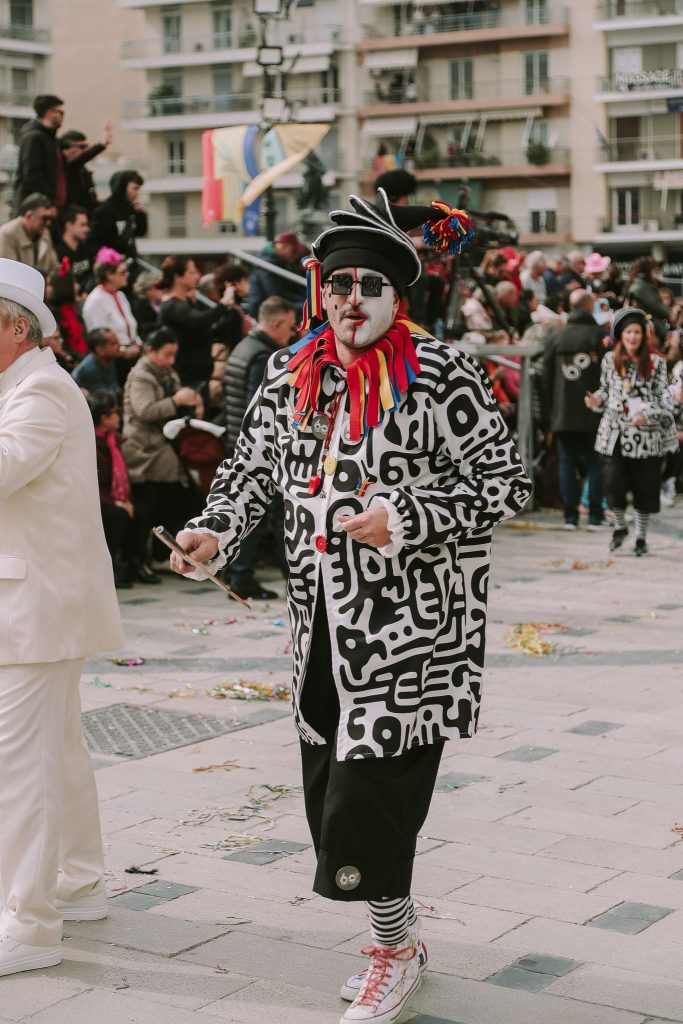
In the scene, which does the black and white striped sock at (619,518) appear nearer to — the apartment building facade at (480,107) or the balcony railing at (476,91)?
the apartment building facade at (480,107)

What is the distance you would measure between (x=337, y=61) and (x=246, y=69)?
472 centimetres

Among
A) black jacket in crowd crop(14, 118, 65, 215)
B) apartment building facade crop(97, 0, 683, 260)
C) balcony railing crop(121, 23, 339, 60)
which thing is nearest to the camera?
black jacket in crowd crop(14, 118, 65, 215)

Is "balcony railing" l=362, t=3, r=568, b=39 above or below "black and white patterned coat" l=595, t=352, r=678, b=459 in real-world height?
above

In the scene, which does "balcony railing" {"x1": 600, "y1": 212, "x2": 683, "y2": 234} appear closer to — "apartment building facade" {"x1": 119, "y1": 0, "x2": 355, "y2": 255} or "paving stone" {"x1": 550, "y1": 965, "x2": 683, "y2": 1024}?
"apartment building facade" {"x1": 119, "y1": 0, "x2": 355, "y2": 255}

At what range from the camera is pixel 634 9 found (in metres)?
56.0

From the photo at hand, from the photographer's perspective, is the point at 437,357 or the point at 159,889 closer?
the point at 437,357

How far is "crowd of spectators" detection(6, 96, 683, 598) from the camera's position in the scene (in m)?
10.6

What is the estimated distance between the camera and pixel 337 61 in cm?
6091

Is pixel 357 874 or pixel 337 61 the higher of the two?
pixel 337 61

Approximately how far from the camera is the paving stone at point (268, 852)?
525 cm

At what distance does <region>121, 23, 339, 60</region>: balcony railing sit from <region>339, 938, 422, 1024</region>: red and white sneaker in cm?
5954

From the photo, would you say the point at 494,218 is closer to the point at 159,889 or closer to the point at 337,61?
the point at 159,889

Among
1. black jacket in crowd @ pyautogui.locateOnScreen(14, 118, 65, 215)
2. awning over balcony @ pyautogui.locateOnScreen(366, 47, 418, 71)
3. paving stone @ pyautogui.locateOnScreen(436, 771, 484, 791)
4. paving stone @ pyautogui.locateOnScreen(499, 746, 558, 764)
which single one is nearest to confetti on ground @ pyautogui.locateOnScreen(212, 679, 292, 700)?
paving stone @ pyautogui.locateOnScreen(499, 746, 558, 764)

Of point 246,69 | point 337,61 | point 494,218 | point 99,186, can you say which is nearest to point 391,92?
point 337,61
